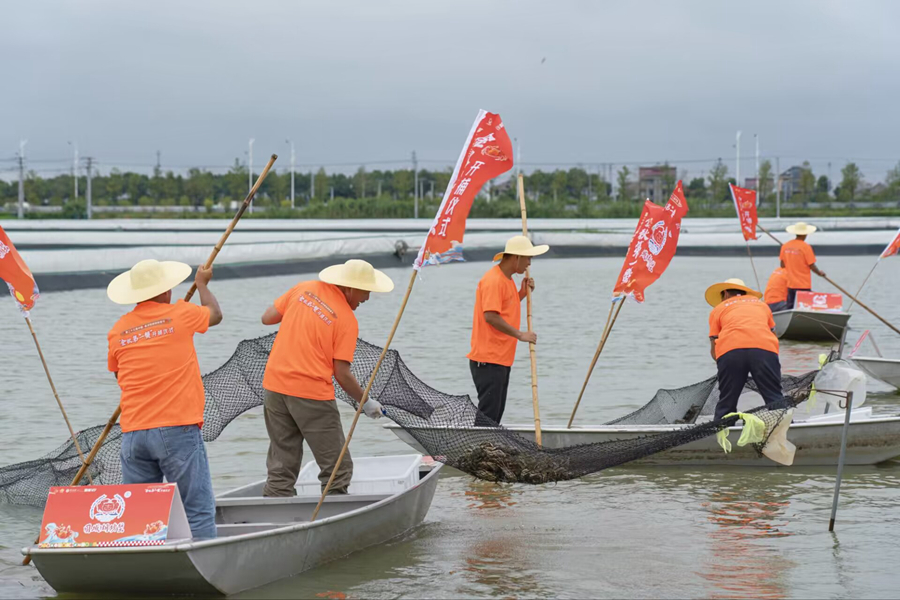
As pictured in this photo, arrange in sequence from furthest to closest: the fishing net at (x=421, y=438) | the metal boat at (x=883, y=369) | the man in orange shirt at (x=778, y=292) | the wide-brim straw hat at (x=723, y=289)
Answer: the man in orange shirt at (x=778, y=292) → the metal boat at (x=883, y=369) → the wide-brim straw hat at (x=723, y=289) → the fishing net at (x=421, y=438)

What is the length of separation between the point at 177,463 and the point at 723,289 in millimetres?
5389

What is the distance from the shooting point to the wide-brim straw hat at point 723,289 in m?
9.18

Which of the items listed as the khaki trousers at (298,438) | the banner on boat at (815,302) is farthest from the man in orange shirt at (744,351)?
the banner on boat at (815,302)

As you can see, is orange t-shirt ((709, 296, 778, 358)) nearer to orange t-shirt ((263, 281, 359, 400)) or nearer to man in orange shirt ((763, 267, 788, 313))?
orange t-shirt ((263, 281, 359, 400))

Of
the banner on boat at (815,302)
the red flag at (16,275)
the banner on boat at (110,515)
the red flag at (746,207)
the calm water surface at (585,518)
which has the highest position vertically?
the red flag at (746,207)

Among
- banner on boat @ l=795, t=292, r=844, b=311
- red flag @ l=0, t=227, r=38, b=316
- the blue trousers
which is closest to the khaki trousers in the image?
the blue trousers

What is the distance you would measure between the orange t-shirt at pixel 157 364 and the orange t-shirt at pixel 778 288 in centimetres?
1373

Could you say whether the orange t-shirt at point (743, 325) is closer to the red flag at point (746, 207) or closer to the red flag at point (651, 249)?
the red flag at point (651, 249)

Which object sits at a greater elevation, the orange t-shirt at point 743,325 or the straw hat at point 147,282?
the straw hat at point 147,282

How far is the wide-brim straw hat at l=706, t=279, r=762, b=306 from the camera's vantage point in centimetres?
→ 918

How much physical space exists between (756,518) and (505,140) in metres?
3.26

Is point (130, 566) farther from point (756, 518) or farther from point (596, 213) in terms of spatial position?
point (596, 213)

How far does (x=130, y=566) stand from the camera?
17.7ft

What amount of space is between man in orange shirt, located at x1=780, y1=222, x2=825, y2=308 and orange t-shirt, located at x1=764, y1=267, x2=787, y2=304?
0.12 metres
